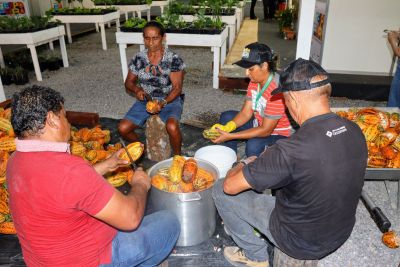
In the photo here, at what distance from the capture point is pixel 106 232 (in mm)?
1969

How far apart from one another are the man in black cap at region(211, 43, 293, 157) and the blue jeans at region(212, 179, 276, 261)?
0.86m

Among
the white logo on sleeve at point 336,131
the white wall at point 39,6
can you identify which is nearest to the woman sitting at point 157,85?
the white logo on sleeve at point 336,131

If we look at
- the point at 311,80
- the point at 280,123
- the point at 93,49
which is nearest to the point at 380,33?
the point at 280,123

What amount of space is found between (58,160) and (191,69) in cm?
701

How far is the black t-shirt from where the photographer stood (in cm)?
172

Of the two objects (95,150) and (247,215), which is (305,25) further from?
(95,150)

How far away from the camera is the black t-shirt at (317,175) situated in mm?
Result: 1721

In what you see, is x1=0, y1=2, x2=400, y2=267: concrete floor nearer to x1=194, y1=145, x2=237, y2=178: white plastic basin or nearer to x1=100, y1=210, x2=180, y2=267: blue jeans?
x1=100, y1=210, x2=180, y2=267: blue jeans

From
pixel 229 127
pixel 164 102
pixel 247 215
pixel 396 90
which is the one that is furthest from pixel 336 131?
pixel 396 90

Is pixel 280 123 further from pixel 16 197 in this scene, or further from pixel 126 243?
pixel 16 197

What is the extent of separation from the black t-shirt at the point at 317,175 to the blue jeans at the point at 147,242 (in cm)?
78

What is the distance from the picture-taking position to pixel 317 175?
5.66 feet

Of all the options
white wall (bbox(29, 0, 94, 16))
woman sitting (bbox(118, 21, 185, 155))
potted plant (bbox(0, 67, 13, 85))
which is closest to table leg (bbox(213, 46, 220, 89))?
woman sitting (bbox(118, 21, 185, 155))

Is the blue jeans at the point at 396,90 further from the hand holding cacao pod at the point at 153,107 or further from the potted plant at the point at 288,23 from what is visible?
the potted plant at the point at 288,23
